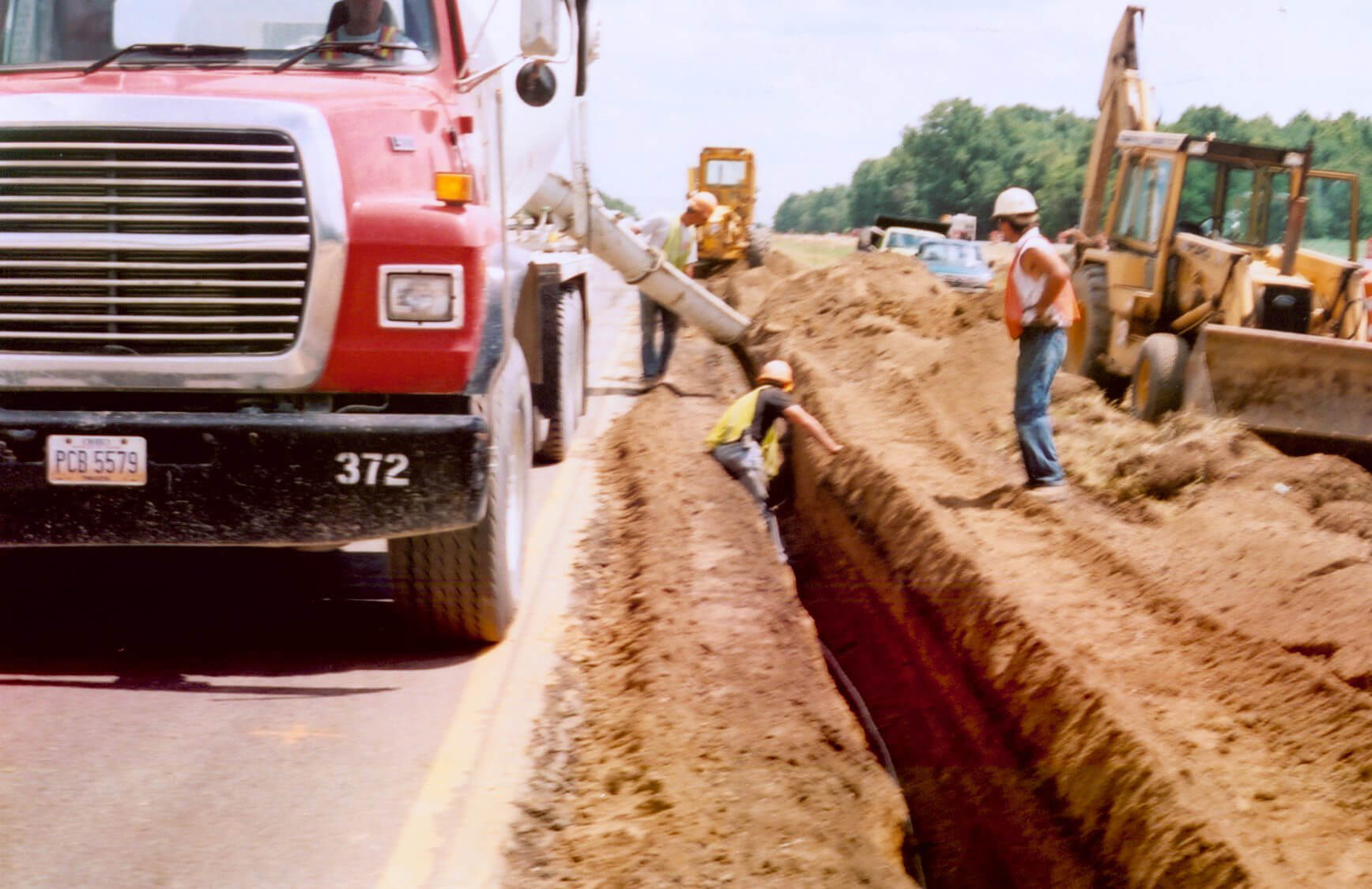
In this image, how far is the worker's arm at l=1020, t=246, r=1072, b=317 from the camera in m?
8.94

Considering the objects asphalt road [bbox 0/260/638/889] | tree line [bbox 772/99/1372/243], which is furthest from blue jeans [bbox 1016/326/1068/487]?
tree line [bbox 772/99/1372/243]

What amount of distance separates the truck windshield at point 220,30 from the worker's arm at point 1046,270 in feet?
13.5

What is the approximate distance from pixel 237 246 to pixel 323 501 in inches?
38.3

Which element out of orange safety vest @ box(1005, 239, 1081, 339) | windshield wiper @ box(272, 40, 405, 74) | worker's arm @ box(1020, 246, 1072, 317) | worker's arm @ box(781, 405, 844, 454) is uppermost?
windshield wiper @ box(272, 40, 405, 74)

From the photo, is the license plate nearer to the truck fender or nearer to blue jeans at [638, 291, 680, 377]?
the truck fender

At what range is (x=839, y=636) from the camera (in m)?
9.20

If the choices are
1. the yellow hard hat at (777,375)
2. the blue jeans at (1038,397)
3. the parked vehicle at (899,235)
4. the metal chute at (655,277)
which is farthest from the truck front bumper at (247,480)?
the parked vehicle at (899,235)

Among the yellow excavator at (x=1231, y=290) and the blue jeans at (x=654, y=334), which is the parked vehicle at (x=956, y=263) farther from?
the yellow excavator at (x=1231, y=290)

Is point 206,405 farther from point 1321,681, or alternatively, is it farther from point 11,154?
point 1321,681

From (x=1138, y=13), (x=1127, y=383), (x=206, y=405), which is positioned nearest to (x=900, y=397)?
(x=1127, y=383)

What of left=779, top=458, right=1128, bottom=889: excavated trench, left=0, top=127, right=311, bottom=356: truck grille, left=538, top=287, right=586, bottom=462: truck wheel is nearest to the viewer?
left=0, top=127, right=311, bottom=356: truck grille

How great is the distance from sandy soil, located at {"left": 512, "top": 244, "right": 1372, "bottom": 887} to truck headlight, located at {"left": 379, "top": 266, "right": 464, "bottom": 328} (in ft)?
5.35

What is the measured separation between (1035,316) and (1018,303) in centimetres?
13

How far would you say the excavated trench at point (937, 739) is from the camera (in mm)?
5941
